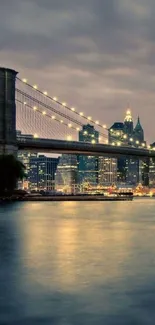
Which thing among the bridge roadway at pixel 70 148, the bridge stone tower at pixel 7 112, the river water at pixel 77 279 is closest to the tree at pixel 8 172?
the bridge stone tower at pixel 7 112

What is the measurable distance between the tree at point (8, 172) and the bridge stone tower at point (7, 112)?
16.2ft

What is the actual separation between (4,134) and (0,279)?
228 ft

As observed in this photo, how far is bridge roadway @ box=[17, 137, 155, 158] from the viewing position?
87581mm

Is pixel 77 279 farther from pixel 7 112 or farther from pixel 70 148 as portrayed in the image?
pixel 70 148

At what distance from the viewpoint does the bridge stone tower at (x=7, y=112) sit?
85.4 meters

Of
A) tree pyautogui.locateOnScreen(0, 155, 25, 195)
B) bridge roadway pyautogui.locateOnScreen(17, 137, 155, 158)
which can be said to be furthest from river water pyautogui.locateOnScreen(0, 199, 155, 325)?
bridge roadway pyautogui.locateOnScreen(17, 137, 155, 158)

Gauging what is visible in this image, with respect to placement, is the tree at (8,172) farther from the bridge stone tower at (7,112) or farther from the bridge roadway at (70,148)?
the bridge roadway at (70,148)

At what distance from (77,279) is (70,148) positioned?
73168 mm

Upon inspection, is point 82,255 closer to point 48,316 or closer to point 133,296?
point 133,296

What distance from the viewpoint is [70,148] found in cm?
9031

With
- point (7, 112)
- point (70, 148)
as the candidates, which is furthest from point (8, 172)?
point (70, 148)

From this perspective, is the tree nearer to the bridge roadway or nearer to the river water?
the bridge roadway

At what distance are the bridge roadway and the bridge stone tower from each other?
1875 millimetres

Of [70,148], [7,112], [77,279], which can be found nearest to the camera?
[77,279]
